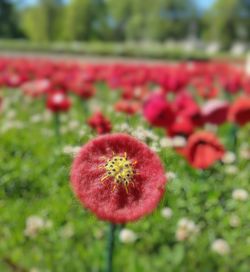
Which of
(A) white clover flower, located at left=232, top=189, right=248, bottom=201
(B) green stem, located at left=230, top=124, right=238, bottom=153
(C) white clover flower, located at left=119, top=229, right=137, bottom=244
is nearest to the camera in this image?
(C) white clover flower, located at left=119, top=229, right=137, bottom=244

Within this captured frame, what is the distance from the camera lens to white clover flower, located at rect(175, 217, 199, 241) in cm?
195

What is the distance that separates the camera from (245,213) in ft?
6.69

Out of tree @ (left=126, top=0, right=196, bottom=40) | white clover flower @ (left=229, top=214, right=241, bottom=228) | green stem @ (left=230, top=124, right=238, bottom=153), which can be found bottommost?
tree @ (left=126, top=0, right=196, bottom=40)

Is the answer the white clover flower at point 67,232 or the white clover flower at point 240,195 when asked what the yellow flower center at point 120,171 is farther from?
the white clover flower at point 240,195

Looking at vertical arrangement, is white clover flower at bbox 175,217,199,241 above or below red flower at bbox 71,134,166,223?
below

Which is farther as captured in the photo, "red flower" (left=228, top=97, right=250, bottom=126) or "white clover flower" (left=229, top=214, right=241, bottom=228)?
"red flower" (left=228, top=97, right=250, bottom=126)

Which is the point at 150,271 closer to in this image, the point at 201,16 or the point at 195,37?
the point at 195,37

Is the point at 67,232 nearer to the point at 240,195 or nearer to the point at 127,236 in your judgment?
the point at 127,236

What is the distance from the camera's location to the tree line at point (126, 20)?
181 feet

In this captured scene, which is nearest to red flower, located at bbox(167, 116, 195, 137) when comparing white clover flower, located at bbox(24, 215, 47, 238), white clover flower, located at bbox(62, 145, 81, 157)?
white clover flower, located at bbox(24, 215, 47, 238)

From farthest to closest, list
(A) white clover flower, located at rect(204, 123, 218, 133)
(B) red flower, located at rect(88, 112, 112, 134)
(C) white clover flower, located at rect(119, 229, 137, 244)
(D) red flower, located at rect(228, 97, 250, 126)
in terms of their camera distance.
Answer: (A) white clover flower, located at rect(204, 123, 218, 133) < (D) red flower, located at rect(228, 97, 250, 126) < (C) white clover flower, located at rect(119, 229, 137, 244) < (B) red flower, located at rect(88, 112, 112, 134)

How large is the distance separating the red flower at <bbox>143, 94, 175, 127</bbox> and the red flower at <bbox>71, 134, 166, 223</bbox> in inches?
50.7

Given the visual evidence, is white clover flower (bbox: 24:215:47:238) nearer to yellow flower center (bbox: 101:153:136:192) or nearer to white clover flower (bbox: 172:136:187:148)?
white clover flower (bbox: 172:136:187:148)

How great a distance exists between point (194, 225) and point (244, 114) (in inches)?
33.7
